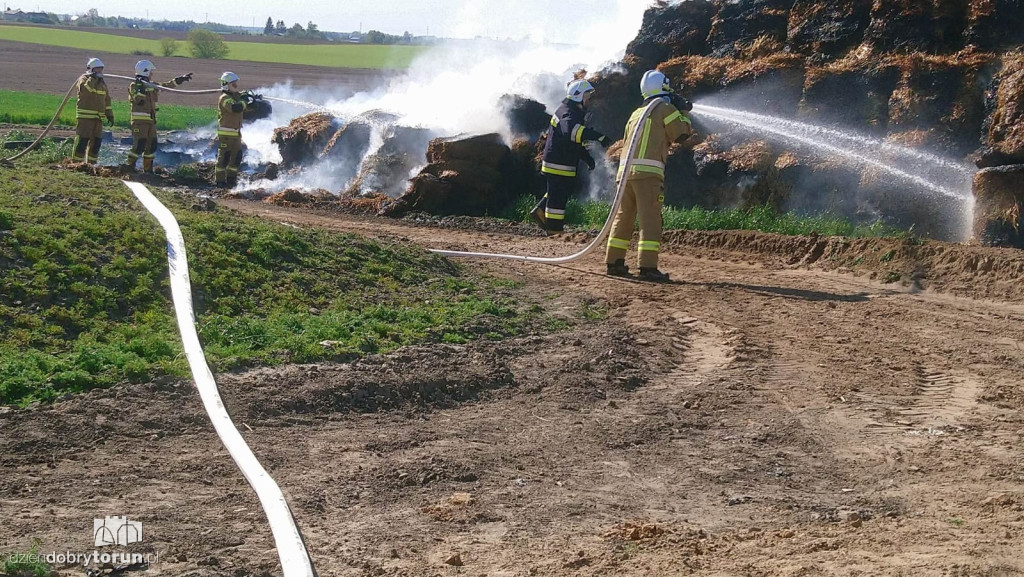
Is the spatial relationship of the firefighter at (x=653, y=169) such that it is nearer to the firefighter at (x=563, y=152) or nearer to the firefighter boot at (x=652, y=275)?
the firefighter boot at (x=652, y=275)

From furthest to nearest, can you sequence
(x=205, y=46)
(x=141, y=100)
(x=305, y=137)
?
1. (x=205, y=46)
2. (x=305, y=137)
3. (x=141, y=100)

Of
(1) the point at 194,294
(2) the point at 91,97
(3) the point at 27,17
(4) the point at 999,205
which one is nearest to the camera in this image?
(1) the point at 194,294

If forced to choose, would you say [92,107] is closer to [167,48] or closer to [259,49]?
[167,48]

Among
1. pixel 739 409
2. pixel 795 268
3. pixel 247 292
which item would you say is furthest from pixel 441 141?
pixel 739 409

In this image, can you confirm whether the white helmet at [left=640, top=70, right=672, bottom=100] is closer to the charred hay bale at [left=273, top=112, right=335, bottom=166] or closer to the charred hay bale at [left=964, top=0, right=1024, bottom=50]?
the charred hay bale at [left=964, top=0, right=1024, bottom=50]

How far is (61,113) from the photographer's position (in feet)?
104

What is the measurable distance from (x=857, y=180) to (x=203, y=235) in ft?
25.6

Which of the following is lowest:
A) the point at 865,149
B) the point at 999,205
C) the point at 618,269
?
the point at 618,269

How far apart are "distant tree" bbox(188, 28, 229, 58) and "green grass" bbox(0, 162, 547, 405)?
68681 millimetres

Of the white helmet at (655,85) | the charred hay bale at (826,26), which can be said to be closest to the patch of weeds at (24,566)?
the white helmet at (655,85)

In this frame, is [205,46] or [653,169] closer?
[653,169]

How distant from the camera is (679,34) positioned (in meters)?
16.1

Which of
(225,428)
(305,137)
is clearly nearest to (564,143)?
(225,428)

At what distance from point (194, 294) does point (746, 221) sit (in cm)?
750
